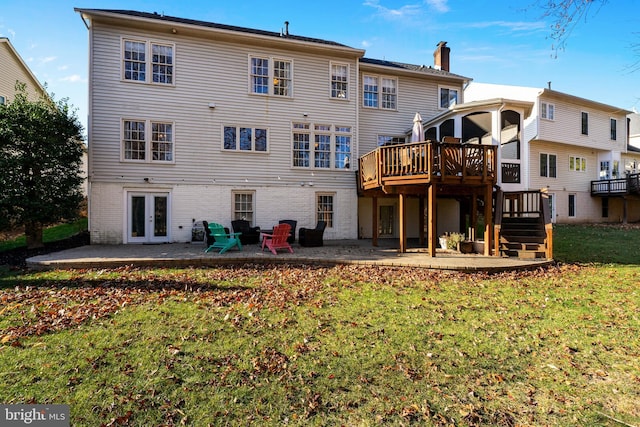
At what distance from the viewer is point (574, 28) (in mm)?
4207

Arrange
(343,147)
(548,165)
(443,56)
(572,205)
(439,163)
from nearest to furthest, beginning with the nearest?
(439,163) < (343,147) < (443,56) < (548,165) < (572,205)

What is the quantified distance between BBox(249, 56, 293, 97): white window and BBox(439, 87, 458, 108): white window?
8.45 metres

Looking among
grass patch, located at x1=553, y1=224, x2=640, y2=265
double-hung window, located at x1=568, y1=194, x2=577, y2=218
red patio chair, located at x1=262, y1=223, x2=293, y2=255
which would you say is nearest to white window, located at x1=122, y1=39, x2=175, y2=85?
red patio chair, located at x1=262, y1=223, x2=293, y2=255

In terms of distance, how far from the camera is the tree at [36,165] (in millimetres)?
10281

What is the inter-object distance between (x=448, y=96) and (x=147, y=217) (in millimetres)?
16233

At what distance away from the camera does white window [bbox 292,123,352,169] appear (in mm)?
14305

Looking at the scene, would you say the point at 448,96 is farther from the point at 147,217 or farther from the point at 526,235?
the point at 147,217

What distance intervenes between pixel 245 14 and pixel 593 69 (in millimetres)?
13424

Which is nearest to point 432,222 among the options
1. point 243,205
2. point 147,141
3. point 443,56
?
point 243,205

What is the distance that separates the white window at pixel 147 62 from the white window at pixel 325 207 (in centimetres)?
804

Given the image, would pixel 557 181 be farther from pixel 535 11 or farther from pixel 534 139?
pixel 535 11

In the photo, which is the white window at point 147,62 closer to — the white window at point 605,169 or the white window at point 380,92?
the white window at point 380,92

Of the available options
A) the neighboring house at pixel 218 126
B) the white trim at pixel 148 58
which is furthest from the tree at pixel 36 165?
the white trim at pixel 148 58

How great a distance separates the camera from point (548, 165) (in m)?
21.4
